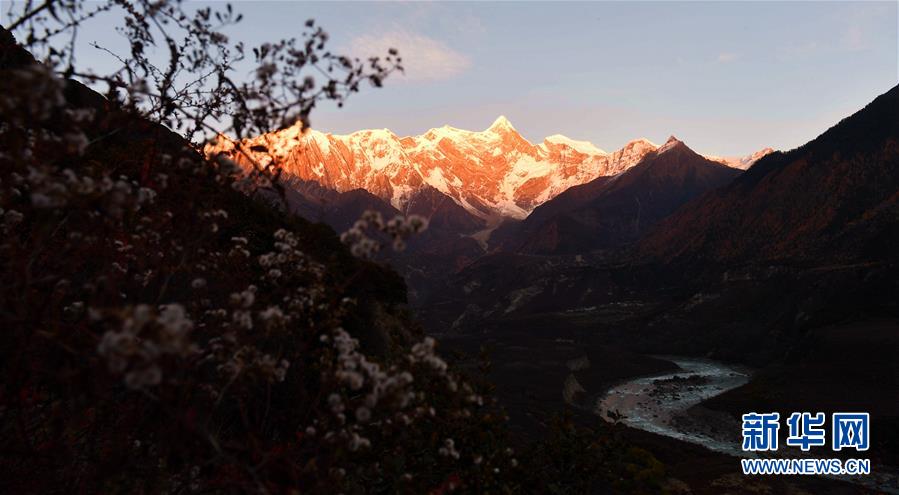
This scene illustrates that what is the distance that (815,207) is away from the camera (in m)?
130

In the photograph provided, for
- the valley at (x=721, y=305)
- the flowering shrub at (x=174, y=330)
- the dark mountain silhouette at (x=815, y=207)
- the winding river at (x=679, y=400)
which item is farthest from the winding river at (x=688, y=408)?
the dark mountain silhouette at (x=815, y=207)

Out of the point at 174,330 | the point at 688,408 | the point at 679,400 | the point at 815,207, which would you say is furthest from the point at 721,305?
the point at 174,330

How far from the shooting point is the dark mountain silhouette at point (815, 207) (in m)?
103

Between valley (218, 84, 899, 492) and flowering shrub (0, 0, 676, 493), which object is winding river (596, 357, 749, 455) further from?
flowering shrub (0, 0, 676, 493)

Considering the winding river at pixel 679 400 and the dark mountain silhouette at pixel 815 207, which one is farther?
the dark mountain silhouette at pixel 815 207

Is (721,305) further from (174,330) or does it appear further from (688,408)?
(174,330)

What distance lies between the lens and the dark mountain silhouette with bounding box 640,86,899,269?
339 ft

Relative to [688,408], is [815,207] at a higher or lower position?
higher

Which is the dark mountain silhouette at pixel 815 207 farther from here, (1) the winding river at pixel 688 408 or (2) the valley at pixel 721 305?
(1) the winding river at pixel 688 408

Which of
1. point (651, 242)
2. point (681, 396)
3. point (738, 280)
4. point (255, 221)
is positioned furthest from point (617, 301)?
point (255, 221)

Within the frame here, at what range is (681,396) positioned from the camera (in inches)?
2591

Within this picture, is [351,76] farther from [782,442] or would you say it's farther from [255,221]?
[782,442]

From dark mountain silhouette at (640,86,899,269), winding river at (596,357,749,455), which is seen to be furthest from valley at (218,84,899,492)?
dark mountain silhouette at (640,86,899,269)

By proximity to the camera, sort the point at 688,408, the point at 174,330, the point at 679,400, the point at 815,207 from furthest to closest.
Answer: the point at 815,207 < the point at 679,400 < the point at 688,408 < the point at 174,330
